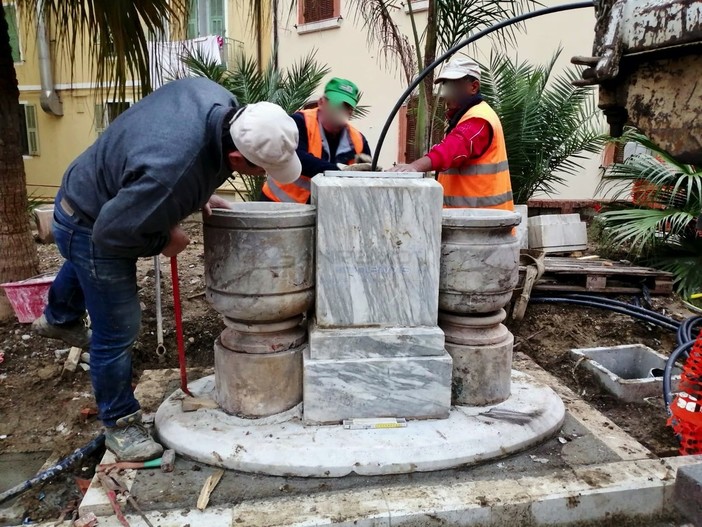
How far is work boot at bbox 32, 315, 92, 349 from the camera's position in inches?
120

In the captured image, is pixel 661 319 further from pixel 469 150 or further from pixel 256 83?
pixel 256 83

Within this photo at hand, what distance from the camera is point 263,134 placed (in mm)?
2221

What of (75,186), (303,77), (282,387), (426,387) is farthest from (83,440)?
(303,77)

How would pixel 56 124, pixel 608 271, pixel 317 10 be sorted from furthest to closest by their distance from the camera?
1. pixel 56 124
2. pixel 317 10
3. pixel 608 271

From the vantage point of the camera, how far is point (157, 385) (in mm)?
3336

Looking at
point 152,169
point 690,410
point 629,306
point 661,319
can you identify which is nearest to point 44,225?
point 152,169

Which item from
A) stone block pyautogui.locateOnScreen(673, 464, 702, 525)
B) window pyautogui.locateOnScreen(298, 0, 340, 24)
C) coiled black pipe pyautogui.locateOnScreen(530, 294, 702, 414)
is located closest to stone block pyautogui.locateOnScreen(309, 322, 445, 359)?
stone block pyautogui.locateOnScreen(673, 464, 702, 525)

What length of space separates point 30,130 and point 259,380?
15.5 m

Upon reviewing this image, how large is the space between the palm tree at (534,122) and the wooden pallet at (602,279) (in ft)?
3.99

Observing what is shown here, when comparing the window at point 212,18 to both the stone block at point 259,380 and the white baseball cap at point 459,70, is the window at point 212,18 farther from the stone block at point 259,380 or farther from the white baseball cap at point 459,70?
the stone block at point 259,380

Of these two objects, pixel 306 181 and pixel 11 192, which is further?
pixel 11 192

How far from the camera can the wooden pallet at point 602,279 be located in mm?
5336

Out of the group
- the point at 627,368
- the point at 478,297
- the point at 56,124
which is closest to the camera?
the point at 478,297

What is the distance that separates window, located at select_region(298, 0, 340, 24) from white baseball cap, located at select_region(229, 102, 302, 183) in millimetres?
10073
